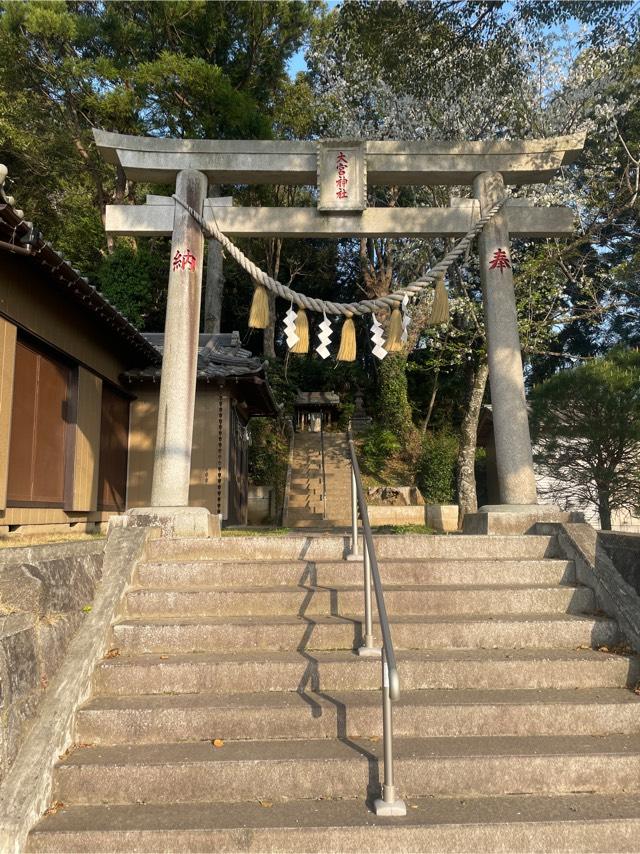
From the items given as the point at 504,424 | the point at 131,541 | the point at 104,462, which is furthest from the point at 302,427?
the point at 131,541

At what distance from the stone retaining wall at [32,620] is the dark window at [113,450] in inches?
223

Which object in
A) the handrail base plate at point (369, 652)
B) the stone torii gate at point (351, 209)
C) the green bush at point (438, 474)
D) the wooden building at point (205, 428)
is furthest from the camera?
the green bush at point (438, 474)

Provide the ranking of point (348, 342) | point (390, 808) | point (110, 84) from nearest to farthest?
1. point (390, 808)
2. point (348, 342)
3. point (110, 84)

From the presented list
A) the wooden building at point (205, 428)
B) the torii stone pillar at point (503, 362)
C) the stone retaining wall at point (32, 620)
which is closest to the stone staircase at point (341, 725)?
the stone retaining wall at point (32, 620)

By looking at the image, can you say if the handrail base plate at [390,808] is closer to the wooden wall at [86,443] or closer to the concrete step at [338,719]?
the concrete step at [338,719]

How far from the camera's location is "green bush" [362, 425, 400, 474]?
2080 centimetres

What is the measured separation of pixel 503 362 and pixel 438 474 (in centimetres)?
1277

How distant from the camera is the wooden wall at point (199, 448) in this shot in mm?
10609

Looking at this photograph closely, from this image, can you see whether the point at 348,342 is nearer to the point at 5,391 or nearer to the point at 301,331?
the point at 301,331

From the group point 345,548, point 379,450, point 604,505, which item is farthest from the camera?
point 379,450

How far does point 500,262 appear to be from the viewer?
6.84 meters

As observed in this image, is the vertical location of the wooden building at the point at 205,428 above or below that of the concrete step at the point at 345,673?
above

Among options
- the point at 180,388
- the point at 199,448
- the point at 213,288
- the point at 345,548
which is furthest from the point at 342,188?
the point at 213,288

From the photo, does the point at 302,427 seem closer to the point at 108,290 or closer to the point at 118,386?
the point at 108,290
